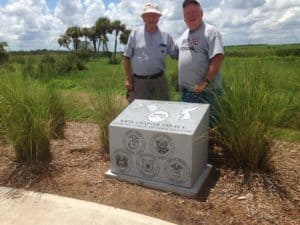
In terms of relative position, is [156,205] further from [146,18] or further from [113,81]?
[146,18]

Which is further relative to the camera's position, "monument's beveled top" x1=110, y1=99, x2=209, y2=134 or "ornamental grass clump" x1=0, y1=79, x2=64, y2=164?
"ornamental grass clump" x1=0, y1=79, x2=64, y2=164

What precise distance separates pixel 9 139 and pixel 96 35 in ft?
145

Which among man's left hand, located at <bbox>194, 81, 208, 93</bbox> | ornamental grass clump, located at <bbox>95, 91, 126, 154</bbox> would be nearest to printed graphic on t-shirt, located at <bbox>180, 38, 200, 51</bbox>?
man's left hand, located at <bbox>194, 81, 208, 93</bbox>

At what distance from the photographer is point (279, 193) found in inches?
124

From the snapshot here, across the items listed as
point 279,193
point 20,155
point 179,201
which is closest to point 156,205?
point 179,201

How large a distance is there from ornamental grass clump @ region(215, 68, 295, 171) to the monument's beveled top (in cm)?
24

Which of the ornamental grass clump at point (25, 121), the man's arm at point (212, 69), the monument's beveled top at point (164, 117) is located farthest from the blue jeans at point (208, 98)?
the ornamental grass clump at point (25, 121)

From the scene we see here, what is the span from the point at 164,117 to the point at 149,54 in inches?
44.4

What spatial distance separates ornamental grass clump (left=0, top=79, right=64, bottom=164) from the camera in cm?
369

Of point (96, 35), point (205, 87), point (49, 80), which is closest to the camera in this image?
point (205, 87)

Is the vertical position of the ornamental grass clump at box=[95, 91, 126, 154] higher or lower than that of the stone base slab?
higher

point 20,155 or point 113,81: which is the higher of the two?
point 113,81

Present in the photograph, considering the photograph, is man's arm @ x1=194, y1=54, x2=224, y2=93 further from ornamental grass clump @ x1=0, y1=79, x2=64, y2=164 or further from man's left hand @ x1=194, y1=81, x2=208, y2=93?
ornamental grass clump @ x1=0, y1=79, x2=64, y2=164

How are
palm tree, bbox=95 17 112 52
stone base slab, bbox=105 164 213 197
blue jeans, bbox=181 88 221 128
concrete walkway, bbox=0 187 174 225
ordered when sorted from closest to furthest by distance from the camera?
1. concrete walkway, bbox=0 187 174 225
2. stone base slab, bbox=105 164 213 197
3. blue jeans, bbox=181 88 221 128
4. palm tree, bbox=95 17 112 52
